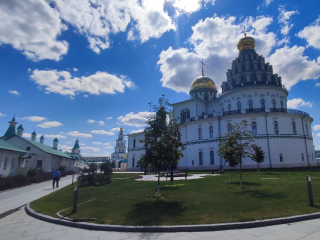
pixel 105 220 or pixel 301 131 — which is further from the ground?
pixel 301 131

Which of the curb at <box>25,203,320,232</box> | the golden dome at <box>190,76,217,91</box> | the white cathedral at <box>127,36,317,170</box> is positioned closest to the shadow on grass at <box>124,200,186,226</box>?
the curb at <box>25,203,320,232</box>

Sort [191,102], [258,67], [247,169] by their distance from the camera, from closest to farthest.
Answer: [247,169], [258,67], [191,102]

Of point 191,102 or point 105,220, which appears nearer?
point 105,220

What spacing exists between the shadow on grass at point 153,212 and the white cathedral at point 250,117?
1194 inches

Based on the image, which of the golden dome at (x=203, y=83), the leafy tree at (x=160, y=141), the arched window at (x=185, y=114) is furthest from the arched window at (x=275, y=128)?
the leafy tree at (x=160, y=141)

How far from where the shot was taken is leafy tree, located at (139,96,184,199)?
12070 mm

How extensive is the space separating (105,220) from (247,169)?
32390mm

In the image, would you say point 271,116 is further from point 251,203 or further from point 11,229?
point 11,229

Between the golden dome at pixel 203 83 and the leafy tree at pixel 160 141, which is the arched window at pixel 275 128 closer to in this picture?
the golden dome at pixel 203 83

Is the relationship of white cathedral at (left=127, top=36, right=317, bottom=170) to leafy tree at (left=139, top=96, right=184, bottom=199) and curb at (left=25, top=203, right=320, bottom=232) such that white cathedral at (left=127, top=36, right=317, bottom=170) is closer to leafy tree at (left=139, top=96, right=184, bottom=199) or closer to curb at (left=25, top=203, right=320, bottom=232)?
leafy tree at (left=139, top=96, right=184, bottom=199)

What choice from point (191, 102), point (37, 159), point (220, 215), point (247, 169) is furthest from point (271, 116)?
point (37, 159)

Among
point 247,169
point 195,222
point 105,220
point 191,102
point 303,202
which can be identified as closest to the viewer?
point 195,222

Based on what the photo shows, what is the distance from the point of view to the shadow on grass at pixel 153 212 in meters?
7.02

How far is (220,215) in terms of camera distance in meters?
7.24
